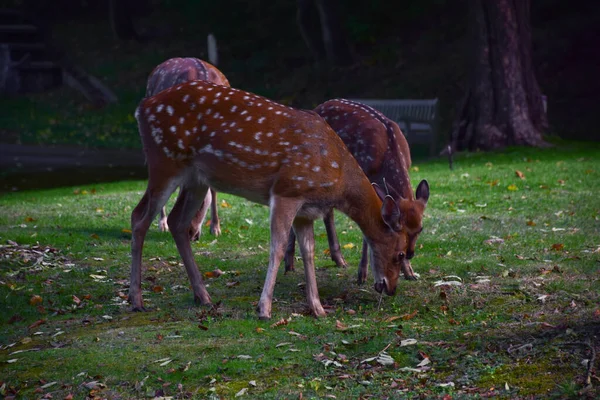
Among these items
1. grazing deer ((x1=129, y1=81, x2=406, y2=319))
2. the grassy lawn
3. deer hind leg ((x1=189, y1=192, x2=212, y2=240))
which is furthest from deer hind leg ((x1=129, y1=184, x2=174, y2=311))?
deer hind leg ((x1=189, y1=192, x2=212, y2=240))

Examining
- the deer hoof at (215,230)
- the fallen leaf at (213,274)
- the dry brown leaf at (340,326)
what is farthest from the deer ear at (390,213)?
the deer hoof at (215,230)

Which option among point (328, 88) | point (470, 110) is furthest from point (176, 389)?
point (328, 88)

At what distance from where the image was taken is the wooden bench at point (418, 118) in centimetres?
1995

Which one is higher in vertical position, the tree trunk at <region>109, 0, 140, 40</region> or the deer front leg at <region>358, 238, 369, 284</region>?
the tree trunk at <region>109, 0, 140, 40</region>

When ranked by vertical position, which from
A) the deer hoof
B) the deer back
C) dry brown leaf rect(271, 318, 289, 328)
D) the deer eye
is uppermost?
the deer back

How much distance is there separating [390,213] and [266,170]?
1.06m

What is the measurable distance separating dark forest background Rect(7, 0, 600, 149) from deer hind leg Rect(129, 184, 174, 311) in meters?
14.7

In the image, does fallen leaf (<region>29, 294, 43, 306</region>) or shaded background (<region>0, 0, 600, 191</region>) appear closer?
fallen leaf (<region>29, 294, 43, 306</region>)

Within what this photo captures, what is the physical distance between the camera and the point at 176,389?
5730mm

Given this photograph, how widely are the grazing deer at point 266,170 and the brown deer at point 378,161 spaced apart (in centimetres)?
15

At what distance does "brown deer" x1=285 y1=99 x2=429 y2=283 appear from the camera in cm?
750

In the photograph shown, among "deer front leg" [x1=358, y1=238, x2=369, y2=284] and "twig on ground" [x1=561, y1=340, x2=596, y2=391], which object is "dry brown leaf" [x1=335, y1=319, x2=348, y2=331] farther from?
"twig on ground" [x1=561, y1=340, x2=596, y2=391]

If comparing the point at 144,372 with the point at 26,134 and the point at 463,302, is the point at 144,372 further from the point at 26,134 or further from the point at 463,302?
the point at 26,134

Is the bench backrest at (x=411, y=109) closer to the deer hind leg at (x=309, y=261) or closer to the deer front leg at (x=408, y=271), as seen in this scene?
the deer front leg at (x=408, y=271)
